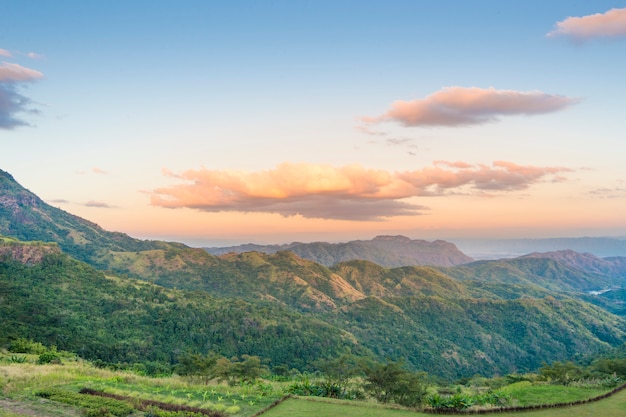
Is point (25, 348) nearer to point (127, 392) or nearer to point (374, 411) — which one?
point (127, 392)

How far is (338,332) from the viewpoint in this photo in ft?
525

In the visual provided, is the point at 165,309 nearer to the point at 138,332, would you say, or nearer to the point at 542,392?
the point at 138,332

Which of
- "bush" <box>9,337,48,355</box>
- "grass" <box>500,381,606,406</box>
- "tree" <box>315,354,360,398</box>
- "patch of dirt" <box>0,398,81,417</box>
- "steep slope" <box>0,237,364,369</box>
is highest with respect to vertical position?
"patch of dirt" <box>0,398,81,417</box>

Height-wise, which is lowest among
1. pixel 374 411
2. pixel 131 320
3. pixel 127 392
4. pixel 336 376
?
pixel 131 320

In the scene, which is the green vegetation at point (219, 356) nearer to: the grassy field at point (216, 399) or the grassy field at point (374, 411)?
the grassy field at point (216, 399)

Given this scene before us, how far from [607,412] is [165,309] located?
14303 centimetres

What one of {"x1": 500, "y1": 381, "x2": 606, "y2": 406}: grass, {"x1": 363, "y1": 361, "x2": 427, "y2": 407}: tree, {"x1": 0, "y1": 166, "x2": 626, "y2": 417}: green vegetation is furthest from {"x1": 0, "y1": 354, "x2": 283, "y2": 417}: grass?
{"x1": 500, "y1": 381, "x2": 606, "y2": 406}: grass

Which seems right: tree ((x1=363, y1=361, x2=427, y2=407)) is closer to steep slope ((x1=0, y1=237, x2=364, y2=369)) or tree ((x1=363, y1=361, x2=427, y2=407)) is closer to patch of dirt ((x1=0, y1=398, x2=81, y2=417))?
patch of dirt ((x1=0, y1=398, x2=81, y2=417))

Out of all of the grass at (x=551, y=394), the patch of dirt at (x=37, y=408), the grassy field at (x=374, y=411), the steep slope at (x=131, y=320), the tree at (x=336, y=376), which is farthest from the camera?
the steep slope at (x=131, y=320)

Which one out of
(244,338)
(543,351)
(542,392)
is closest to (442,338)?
(543,351)

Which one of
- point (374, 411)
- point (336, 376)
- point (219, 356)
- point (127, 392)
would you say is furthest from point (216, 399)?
point (219, 356)

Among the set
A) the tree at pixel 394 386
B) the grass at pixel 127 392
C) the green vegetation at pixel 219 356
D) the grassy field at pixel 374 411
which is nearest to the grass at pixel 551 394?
the green vegetation at pixel 219 356

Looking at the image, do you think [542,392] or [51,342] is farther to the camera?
[51,342]

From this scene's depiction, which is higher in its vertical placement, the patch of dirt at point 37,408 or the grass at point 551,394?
the patch of dirt at point 37,408
